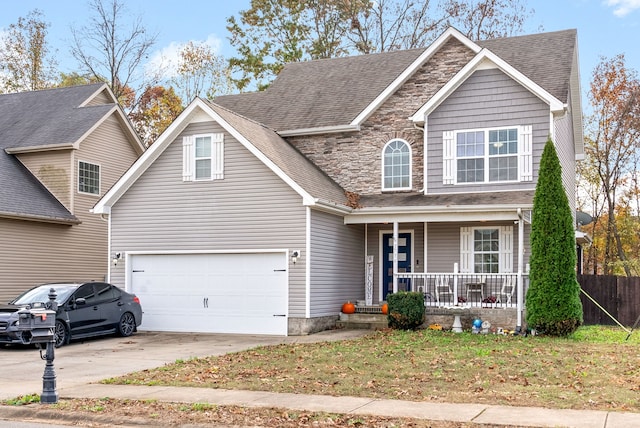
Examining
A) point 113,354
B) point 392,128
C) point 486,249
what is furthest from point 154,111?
point 113,354

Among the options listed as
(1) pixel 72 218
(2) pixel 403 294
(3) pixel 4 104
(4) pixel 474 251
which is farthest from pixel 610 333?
(3) pixel 4 104

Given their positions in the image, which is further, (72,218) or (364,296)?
(72,218)

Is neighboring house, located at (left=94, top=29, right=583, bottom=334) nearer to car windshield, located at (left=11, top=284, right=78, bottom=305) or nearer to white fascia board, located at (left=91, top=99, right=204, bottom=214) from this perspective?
white fascia board, located at (left=91, top=99, right=204, bottom=214)

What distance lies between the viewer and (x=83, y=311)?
18.0 meters

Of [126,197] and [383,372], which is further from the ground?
[126,197]

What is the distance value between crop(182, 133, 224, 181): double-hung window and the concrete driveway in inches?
172

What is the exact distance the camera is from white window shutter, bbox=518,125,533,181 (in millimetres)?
20297

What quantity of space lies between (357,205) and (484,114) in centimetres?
438

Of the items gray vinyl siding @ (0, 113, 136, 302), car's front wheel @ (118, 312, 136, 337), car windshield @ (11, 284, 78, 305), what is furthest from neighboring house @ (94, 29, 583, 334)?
gray vinyl siding @ (0, 113, 136, 302)

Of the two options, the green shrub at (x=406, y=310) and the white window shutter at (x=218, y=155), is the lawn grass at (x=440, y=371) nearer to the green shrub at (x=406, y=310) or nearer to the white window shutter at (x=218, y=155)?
the green shrub at (x=406, y=310)

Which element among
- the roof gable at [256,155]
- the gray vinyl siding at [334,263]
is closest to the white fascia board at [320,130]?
the roof gable at [256,155]

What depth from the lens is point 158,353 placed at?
15891 millimetres

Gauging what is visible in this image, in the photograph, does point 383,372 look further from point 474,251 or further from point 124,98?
point 124,98

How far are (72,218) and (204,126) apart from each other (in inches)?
277
